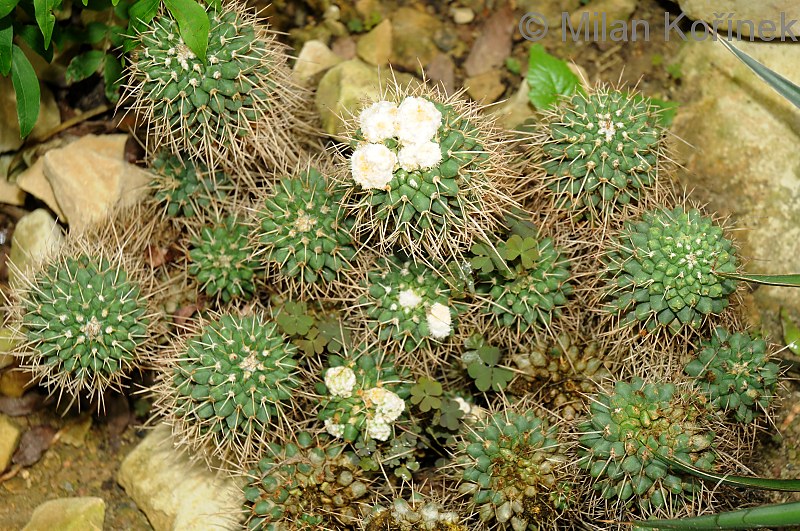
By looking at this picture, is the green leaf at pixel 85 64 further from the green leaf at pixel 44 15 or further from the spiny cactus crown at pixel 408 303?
the spiny cactus crown at pixel 408 303

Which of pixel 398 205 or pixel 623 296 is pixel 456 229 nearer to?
pixel 398 205

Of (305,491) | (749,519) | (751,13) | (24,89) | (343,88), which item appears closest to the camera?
(749,519)

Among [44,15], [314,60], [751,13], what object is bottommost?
[314,60]

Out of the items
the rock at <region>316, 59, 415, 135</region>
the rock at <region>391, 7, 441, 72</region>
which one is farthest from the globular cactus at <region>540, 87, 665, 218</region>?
the rock at <region>391, 7, 441, 72</region>

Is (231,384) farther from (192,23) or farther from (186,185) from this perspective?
(192,23)

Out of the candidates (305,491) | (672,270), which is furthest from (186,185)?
(672,270)

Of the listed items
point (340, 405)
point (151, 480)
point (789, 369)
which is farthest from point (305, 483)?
point (789, 369)

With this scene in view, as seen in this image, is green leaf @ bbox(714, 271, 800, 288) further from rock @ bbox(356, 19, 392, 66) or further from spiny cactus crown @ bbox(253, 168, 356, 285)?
rock @ bbox(356, 19, 392, 66)

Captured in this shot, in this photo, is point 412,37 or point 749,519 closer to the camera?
point 749,519
